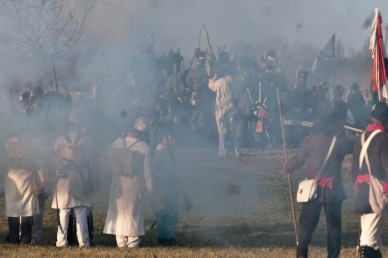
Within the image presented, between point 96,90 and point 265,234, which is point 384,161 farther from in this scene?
point 96,90

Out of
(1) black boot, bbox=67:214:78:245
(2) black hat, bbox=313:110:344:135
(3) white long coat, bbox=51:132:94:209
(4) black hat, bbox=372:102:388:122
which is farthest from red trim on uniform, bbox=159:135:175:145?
(4) black hat, bbox=372:102:388:122

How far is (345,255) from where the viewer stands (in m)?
11.6

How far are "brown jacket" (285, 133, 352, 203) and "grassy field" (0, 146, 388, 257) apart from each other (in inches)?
54.0

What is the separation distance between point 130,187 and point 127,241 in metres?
0.71

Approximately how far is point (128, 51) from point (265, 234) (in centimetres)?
329

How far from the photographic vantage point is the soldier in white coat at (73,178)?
1221 cm

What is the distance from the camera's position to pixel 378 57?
41.6ft

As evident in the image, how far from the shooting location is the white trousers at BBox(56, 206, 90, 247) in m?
12.1

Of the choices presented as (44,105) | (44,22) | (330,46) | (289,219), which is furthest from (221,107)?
(44,22)

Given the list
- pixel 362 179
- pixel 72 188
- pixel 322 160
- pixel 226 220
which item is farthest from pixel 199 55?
pixel 362 179

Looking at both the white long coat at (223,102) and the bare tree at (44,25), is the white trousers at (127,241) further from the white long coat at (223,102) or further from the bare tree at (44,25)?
the white long coat at (223,102)

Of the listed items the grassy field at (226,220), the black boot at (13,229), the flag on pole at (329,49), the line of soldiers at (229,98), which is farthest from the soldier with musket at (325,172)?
the flag on pole at (329,49)

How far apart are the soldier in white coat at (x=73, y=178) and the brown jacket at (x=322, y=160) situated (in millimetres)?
2972

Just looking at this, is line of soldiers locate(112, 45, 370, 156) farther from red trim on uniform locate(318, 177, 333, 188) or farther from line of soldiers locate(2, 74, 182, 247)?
red trim on uniform locate(318, 177, 333, 188)
